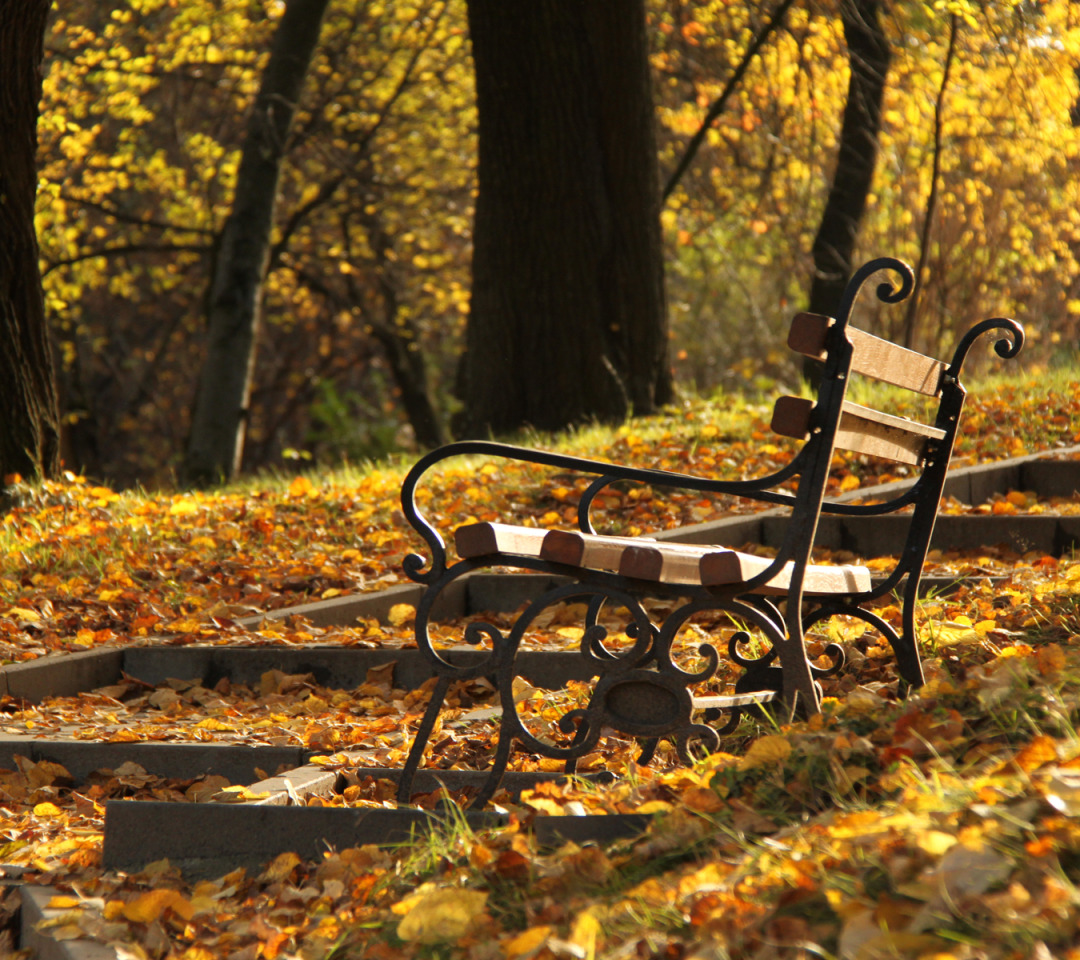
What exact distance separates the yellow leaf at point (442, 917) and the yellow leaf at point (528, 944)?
0.16m

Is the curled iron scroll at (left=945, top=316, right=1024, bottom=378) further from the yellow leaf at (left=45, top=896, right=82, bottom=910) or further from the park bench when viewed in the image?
the yellow leaf at (left=45, top=896, right=82, bottom=910)

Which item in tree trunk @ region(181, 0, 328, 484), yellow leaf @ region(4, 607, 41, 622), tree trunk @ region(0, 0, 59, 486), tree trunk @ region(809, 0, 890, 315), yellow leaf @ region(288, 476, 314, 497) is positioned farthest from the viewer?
tree trunk @ region(809, 0, 890, 315)

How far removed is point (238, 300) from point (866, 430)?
8804mm

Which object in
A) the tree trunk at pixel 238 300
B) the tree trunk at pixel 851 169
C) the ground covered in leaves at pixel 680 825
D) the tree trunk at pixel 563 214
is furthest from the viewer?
the tree trunk at pixel 851 169

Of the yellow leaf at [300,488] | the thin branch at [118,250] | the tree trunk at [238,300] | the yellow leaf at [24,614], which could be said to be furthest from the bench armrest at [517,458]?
the thin branch at [118,250]

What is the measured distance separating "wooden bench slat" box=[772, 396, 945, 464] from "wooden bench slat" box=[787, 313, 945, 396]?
91 mm

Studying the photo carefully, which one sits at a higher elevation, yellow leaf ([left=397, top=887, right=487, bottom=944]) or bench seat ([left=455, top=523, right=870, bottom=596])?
bench seat ([left=455, top=523, right=870, bottom=596])

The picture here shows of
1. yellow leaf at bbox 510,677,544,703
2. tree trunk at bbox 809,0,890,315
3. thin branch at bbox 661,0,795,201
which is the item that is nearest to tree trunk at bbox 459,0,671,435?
thin branch at bbox 661,0,795,201

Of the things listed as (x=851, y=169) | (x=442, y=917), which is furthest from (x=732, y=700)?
(x=851, y=169)

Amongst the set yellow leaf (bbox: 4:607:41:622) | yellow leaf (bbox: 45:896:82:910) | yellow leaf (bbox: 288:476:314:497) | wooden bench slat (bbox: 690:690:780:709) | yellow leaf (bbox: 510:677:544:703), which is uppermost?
wooden bench slat (bbox: 690:690:780:709)

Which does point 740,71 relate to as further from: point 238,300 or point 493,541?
point 493,541

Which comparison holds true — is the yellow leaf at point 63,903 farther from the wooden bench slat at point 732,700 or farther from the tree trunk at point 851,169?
the tree trunk at point 851,169

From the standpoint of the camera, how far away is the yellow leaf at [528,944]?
1784mm

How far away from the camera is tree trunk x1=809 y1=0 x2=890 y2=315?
466 inches
